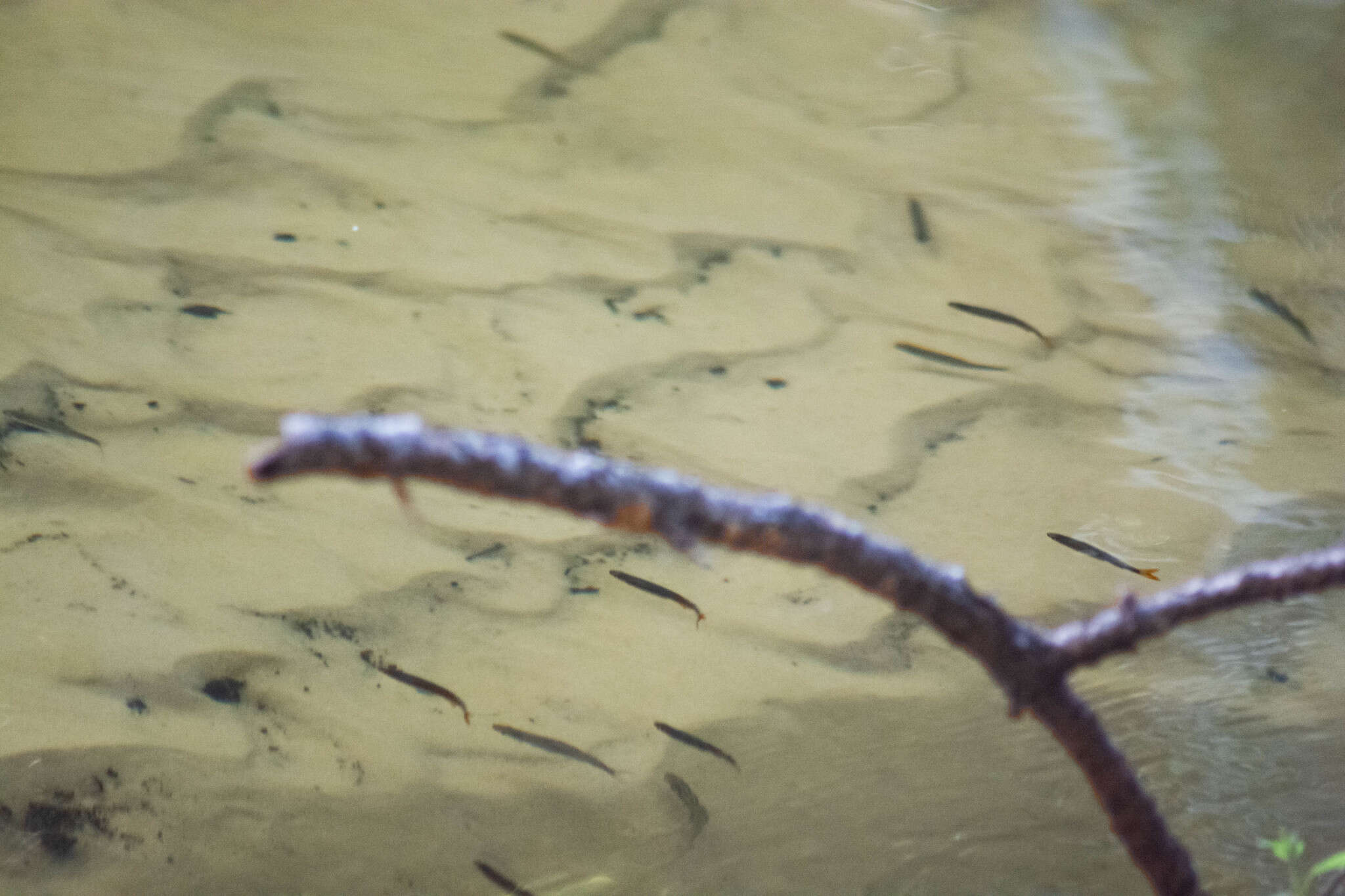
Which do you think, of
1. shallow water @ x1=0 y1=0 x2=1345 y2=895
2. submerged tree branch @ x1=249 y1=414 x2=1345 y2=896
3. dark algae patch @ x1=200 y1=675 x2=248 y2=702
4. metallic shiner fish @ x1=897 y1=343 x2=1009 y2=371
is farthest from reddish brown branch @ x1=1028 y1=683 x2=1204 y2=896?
dark algae patch @ x1=200 y1=675 x2=248 y2=702

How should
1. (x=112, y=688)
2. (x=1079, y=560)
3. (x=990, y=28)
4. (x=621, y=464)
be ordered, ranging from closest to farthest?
(x=621, y=464) → (x=990, y=28) → (x=112, y=688) → (x=1079, y=560)

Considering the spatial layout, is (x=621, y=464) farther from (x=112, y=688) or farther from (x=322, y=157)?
(x=112, y=688)

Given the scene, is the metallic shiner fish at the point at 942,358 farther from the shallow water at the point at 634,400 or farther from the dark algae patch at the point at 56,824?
the dark algae patch at the point at 56,824

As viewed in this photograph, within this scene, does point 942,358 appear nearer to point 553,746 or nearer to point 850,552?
point 553,746

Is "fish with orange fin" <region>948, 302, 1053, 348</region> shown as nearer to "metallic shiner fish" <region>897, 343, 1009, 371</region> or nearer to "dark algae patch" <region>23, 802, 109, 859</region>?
"metallic shiner fish" <region>897, 343, 1009, 371</region>

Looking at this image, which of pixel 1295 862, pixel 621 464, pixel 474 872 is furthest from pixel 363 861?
pixel 1295 862
